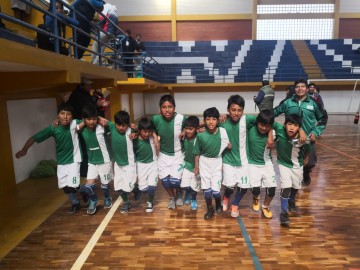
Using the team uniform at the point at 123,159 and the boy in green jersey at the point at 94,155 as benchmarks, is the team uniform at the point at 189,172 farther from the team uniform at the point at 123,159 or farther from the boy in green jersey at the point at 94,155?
the boy in green jersey at the point at 94,155

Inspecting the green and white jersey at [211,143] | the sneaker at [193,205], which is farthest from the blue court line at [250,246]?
the green and white jersey at [211,143]

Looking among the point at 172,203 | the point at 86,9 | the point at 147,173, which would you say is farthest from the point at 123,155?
the point at 86,9

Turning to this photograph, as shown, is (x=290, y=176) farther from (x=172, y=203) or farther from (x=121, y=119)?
(x=121, y=119)

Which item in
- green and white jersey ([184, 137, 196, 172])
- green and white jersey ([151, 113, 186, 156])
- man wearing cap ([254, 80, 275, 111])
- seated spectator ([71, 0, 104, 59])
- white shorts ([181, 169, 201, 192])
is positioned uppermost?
seated spectator ([71, 0, 104, 59])

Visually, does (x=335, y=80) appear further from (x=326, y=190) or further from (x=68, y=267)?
(x=68, y=267)

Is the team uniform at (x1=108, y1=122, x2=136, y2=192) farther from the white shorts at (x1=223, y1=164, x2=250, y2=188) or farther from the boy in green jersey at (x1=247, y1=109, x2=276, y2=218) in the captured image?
the boy in green jersey at (x1=247, y1=109, x2=276, y2=218)

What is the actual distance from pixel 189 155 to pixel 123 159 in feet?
2.53

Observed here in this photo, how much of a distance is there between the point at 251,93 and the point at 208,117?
1244 centimetres

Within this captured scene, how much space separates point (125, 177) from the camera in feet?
11.1

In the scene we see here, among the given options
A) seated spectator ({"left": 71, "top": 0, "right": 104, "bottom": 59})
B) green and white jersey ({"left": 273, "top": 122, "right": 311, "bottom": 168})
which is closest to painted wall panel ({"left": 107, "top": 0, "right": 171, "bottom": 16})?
seated spectator ({"left": 71, "top": 0, "right": 104, "bottom": 59})

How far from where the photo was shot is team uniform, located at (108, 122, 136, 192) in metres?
3.35

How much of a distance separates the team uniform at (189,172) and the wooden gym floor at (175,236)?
1.13 ft

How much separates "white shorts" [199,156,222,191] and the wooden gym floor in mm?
408

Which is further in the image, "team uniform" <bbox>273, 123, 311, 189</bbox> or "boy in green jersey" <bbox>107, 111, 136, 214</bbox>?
"boy in green jersey" <bbox>107, 111, 136, 214</bbox>
